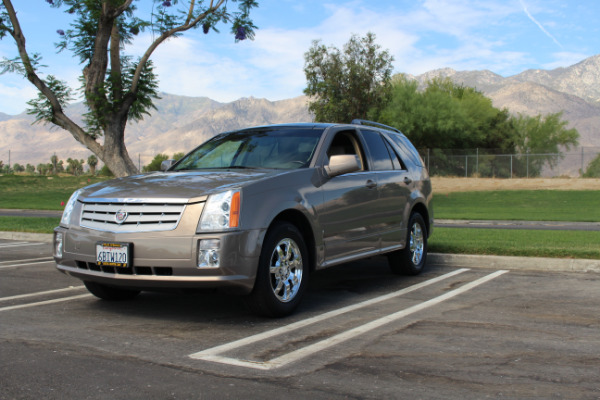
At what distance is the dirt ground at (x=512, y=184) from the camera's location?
3919cm

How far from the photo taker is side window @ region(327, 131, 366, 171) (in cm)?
726

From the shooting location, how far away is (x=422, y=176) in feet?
29.6

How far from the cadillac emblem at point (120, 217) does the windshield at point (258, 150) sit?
1533mm

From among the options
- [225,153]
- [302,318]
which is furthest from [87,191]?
[302,318]

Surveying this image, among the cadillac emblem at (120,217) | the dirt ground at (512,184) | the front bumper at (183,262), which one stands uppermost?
the dirt ground at (512,184)

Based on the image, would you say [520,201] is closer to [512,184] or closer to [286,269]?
[512,184]


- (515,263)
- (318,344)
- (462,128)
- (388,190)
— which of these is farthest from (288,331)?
(462,128)

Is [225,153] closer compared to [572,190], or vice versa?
[225,153]

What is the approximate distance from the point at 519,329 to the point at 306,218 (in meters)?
2.15

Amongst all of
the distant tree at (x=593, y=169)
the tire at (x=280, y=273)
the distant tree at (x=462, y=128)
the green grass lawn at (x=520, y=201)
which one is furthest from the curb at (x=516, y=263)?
the distant tree at (x=593, y=169)

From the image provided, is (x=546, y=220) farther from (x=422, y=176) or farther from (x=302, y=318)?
(x=302, y=318)

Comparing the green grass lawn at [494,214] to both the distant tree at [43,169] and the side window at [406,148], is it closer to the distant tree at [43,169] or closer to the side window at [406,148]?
the side window at [406,148]

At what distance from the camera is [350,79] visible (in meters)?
39.7

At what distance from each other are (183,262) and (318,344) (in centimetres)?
133
